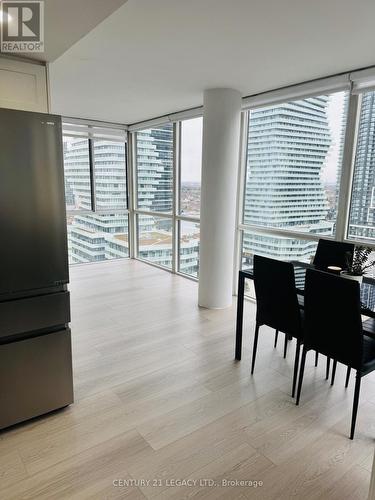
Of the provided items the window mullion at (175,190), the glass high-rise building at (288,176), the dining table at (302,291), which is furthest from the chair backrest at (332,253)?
the window mullion at (175,190)

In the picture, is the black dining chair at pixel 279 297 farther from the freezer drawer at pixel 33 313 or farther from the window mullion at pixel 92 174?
the window mullion at pixel 92 174

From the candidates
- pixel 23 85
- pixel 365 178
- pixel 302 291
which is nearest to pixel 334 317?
pixel 302 291

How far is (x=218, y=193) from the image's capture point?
12.7ft

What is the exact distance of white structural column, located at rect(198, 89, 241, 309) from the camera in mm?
3713

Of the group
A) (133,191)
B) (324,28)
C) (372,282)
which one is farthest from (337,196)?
(133,191)

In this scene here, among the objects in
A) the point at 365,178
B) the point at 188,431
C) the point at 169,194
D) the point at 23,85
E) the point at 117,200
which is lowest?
the point at 188,431

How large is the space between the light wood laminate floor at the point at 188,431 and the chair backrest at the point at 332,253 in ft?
2.92

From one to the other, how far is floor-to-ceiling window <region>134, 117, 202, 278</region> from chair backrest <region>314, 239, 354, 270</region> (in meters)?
2.39

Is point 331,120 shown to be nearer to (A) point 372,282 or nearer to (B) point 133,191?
(A) point 372,282

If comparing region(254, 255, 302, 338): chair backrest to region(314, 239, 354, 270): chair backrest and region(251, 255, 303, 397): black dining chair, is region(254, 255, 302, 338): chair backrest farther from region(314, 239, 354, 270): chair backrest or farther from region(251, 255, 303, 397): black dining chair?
region(314, 239, 354, 270): chair backrest

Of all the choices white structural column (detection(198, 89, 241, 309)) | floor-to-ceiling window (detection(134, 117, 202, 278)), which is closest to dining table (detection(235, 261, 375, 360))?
white structural column (detection(198, 89, 241, 309))

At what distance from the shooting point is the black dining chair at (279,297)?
2350mm

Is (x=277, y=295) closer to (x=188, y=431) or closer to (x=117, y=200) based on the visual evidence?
(x=188, y=431)

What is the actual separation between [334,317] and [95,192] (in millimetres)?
5203
